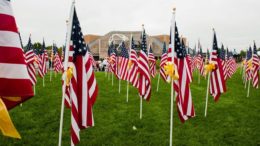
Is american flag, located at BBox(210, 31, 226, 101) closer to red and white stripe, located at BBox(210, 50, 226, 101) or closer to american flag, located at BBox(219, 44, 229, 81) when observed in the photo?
red and white stripe, located at BBox(210, 50, 226, 101)

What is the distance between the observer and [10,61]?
4.61 m

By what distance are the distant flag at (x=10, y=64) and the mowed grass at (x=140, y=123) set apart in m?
5.99

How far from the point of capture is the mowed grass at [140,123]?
35.6 ft

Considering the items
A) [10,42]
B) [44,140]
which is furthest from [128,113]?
[10,42]

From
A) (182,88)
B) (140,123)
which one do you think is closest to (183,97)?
(182,88)

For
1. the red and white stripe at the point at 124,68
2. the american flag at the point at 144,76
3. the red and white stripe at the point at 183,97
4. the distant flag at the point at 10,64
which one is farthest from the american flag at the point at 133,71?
the distant flag at the point at 10,64

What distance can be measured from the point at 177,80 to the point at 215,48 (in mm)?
5133

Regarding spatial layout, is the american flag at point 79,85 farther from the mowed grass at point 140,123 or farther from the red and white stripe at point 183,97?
the mowed grass at point 140,123

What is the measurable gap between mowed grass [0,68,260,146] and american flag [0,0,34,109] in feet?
19.8

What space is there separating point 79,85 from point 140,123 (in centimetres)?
593

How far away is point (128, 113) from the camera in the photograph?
47.9 ft

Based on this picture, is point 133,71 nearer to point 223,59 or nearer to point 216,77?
point 216,77

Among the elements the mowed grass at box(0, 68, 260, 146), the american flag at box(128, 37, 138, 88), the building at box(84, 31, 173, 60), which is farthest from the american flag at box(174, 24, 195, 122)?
the building at box(84, 31, 173, 60)

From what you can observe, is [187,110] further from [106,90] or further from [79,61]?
[106,90]
